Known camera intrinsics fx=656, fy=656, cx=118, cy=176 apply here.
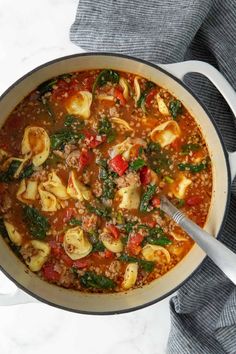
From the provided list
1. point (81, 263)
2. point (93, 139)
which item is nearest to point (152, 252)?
point (81, 263)

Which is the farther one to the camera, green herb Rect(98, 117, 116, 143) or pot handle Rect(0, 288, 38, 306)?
green herb Rect(98, 117, 116, 143)

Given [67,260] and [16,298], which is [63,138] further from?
[16,298]

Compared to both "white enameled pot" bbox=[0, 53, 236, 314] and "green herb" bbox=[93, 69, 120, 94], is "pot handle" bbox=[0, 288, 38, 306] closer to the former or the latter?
"white enameled pot" bbox=[0, 53, 236, 314]

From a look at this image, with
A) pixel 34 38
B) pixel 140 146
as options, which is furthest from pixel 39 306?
pixel 34 38

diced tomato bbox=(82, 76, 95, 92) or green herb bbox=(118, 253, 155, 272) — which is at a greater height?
diced tomato bbox=(82, 76, 95, 92)

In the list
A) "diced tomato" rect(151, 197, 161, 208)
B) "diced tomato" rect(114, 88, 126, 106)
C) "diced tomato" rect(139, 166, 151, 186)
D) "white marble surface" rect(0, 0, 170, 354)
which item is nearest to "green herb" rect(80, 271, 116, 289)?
"white marble surface" rect(0, 0, 170, 354)

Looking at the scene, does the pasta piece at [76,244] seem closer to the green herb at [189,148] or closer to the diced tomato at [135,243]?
the diced tomato at [135,243]

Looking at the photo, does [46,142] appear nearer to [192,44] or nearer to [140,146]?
[140,146]

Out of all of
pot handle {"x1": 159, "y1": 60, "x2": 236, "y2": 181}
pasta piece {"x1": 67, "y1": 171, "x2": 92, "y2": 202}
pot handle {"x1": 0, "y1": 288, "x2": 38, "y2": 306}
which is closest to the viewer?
pot handle {"x1": 159, "y1": 60, "x2": 236, "y2": 181}
